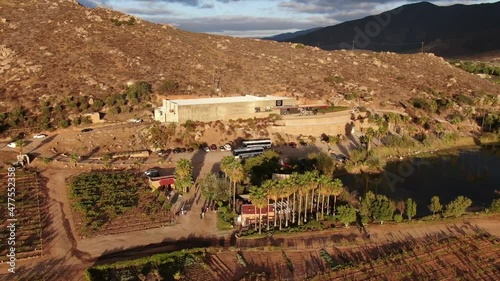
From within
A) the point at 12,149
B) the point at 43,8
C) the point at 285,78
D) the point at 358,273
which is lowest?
the point at 358,273

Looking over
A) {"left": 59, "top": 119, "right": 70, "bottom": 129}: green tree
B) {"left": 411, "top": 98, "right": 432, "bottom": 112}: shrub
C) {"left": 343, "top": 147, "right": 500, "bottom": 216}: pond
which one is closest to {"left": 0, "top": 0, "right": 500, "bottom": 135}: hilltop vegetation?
{"left": 59, "top": 119, "right": 70, "bottom": 129}: green tree

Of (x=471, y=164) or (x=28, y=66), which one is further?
(x=28, y=66)

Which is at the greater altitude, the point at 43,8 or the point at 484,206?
the point at 43,8

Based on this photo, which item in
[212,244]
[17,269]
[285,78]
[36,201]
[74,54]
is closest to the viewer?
[17,269]

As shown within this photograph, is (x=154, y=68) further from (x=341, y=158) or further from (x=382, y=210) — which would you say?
(x=382, y=210)

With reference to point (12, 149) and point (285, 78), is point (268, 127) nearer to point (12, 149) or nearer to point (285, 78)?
point (285, 78)

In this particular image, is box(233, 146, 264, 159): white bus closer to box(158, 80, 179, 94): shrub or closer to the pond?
the pond

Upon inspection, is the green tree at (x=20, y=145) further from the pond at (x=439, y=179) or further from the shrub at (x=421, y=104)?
the shrub at (x=421, y=104)

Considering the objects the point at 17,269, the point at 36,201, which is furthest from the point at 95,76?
the point at 17,269
